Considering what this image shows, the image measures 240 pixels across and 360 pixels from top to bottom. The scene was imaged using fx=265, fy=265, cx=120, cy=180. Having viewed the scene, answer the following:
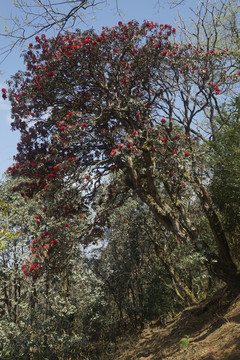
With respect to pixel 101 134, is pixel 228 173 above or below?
below

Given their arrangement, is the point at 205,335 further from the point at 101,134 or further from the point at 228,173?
the point at 101,134

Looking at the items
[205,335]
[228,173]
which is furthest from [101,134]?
[205,335]

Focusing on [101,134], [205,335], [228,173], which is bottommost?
[205,335]

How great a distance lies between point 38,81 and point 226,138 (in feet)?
18.1

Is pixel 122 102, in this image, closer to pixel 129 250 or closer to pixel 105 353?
pixel 129 250

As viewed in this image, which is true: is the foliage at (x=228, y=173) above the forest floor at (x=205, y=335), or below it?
above

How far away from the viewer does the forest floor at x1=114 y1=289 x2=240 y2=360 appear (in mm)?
5305

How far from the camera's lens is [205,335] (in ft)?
21.4

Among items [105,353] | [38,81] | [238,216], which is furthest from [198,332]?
[38,81]

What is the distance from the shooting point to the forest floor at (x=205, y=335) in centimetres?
530

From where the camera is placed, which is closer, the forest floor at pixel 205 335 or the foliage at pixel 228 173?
the forest floor at pixel 205 335

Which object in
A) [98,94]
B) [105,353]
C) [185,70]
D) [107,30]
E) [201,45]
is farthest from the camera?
[201,45]

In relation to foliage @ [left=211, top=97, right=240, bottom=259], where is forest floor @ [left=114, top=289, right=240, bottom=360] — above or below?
below

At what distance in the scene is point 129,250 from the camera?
13.9 meters
